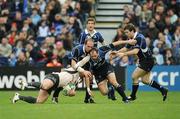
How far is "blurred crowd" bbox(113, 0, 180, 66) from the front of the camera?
2795 cm

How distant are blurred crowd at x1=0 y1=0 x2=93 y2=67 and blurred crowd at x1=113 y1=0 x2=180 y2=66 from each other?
2.00 m

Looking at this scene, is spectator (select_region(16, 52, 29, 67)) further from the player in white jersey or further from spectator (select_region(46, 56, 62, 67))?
the player in white jersey

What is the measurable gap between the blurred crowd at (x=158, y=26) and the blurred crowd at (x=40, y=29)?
6.55 ft

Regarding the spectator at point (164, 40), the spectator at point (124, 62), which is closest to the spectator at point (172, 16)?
the spectator at point (164, 40)

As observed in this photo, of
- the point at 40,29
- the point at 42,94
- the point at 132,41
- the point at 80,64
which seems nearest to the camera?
the point at 42,94

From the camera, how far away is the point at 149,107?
17.3 meters

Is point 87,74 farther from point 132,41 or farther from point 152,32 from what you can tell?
point 152,32

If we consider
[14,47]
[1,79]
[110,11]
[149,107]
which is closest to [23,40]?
[14,47]

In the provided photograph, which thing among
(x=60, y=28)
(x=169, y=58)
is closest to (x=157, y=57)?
(x=169, y=58)

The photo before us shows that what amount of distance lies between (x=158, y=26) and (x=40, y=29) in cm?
485

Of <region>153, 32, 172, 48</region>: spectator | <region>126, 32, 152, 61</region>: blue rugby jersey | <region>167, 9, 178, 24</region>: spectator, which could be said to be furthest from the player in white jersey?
<region>167, 9, 178, 24</region>: spectator

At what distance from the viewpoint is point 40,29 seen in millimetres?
30016

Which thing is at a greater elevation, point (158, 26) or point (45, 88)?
point (158, 26)

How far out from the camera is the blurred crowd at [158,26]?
27953 mm
